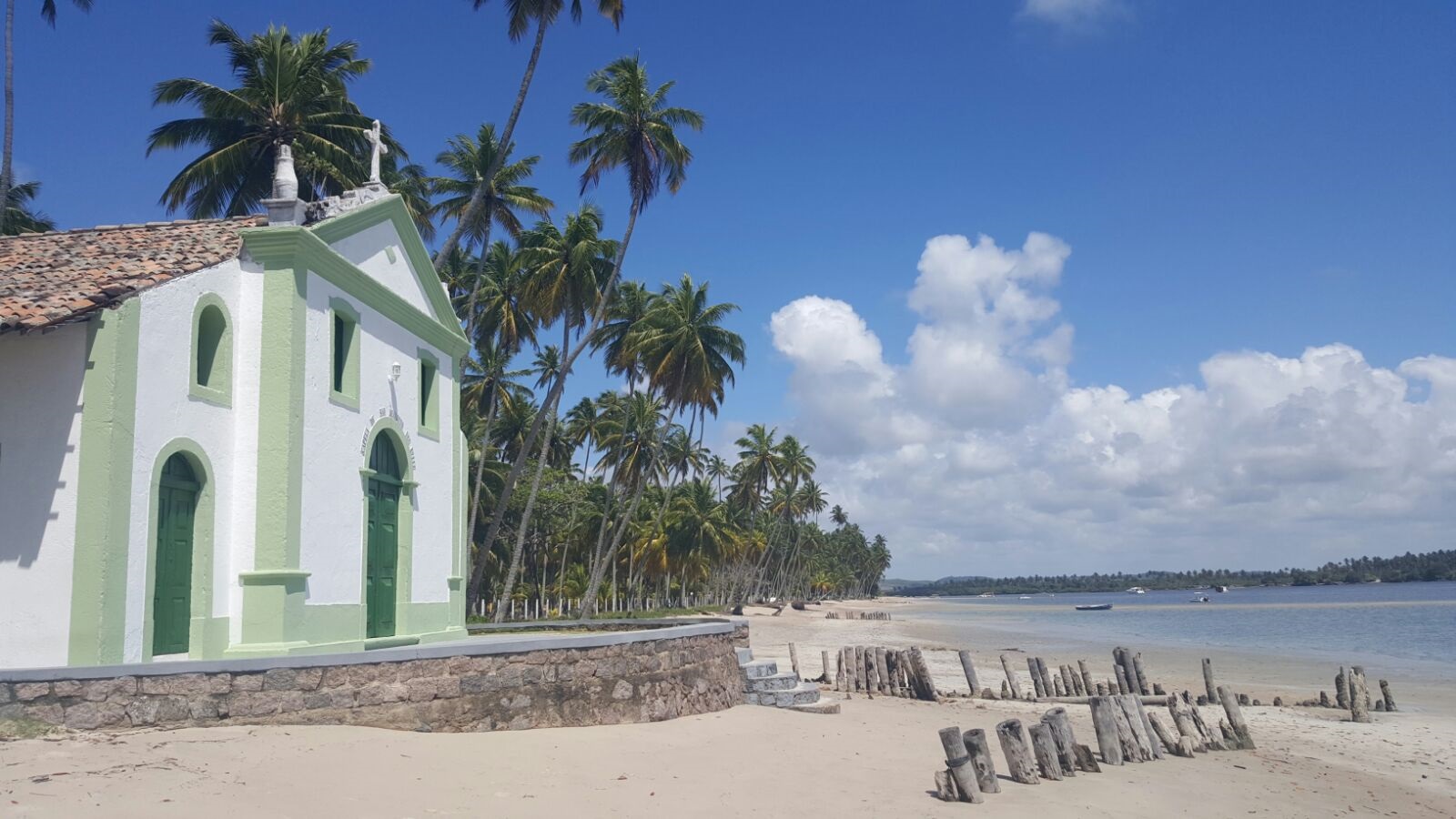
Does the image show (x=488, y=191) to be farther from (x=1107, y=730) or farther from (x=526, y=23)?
(x=1107, y=730)

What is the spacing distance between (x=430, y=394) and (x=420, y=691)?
8751 millimetres

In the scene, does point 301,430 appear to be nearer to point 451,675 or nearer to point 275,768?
point 451,675

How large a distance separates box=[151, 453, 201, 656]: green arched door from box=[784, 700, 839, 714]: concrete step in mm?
9225

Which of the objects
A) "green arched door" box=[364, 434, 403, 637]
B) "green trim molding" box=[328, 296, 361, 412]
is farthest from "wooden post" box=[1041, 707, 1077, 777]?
"green trim molding" box=[328, 296, 361, 412]

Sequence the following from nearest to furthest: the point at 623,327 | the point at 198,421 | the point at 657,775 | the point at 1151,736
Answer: the point at 657,775, the point at 198,421, the point at 1151,736, the point at 623,327

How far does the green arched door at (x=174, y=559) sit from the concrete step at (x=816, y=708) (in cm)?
922

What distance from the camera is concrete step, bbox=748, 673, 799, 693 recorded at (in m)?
17.1

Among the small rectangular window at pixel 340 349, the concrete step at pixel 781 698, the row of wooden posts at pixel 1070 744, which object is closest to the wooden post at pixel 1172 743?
the row of wooden posts at pixel 1070 744

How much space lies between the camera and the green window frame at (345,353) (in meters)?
15.1

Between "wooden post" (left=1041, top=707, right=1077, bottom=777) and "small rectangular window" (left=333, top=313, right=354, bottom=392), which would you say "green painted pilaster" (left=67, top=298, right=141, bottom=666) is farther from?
"wooden post" (left=1041, top=707, right=1077, bottom=777)

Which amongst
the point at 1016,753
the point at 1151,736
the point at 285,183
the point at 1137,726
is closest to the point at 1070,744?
the point at 1016,753

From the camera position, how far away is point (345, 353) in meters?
15.6

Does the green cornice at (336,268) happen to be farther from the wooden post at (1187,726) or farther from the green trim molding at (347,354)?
the wooden post at (1187,726)

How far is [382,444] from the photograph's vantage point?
16.8m
